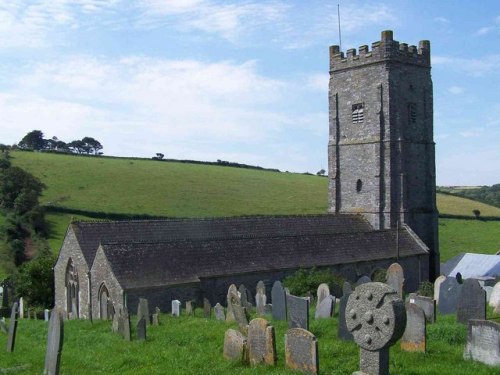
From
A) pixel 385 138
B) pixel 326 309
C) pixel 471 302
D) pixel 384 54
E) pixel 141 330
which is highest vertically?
pixel 384 54

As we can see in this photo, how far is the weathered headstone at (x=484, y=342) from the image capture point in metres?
10.3

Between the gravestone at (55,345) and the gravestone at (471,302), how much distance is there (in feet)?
28.4

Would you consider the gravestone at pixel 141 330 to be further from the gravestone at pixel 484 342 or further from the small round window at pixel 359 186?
the small round window at pixel 359 186

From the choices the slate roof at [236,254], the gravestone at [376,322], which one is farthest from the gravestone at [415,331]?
the slate roof at [236,254]

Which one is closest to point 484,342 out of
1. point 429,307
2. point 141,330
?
point 429,307

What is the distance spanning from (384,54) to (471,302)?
2292 centimetres

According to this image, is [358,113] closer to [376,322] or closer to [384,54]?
[384,54]

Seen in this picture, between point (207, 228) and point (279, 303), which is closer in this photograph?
point (279, 303)

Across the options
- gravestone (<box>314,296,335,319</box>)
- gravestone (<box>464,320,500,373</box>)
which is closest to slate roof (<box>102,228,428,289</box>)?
gravestone (<box>314,296,335,319</box>)

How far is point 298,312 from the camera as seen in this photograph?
44.0 feet

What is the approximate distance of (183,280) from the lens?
23078 millimetres

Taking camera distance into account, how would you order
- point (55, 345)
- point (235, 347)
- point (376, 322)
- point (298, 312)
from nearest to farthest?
point (376, 322)
point (55, 345)
point (235, 347)
point (298, 312)

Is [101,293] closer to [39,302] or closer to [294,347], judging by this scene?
[39,302]

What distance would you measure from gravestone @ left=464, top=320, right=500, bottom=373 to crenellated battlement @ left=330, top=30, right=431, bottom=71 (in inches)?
1000
